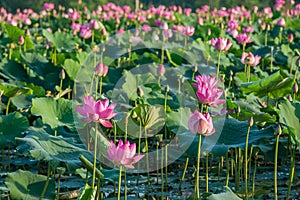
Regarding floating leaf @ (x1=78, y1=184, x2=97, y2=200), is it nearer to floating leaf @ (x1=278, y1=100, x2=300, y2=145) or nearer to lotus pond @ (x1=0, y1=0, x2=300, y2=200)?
lotus pond @ (x1=0, y1=0, x2=300, y2=200)

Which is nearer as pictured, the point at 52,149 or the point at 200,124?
the point at 200,124

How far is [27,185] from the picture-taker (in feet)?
7.26

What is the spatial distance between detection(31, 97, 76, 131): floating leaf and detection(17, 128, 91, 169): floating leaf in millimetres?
464

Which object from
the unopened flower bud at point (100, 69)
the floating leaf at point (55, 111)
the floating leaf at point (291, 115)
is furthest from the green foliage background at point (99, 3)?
the floating leaf at point (291, 115)

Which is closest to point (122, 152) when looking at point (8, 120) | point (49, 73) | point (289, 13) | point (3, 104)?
point (8, 120)

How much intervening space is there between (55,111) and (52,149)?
76 centimetres

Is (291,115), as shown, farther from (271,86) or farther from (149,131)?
(149,131)

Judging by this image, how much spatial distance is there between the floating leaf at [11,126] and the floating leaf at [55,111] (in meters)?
0.07

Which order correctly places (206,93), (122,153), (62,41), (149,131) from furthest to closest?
1. (62,41)
2. (149,131)
3. (206,93)
4. (122,153)

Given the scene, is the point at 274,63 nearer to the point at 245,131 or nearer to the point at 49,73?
the point at 49,73

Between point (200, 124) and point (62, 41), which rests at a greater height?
point (62, 41)

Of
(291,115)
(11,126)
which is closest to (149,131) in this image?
(11,126)

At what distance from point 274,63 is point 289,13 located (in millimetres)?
3047

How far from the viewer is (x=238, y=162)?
306cm
